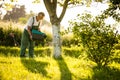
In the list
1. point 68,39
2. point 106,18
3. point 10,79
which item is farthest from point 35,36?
point 68,39

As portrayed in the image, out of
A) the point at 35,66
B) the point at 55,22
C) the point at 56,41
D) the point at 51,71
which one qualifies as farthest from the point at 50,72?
the point at 55,22

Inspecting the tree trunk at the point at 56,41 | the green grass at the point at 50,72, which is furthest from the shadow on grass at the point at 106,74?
the tree trunk at the point at 56,41

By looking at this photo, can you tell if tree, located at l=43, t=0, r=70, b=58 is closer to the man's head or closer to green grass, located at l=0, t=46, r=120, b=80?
the man's head

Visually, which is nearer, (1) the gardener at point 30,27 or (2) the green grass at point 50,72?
(2) the green grass at point 50,72

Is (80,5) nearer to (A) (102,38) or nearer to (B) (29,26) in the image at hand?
(B) (29,26)

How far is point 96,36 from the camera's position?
9211 millimetres

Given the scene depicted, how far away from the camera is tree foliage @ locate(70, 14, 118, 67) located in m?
9.09

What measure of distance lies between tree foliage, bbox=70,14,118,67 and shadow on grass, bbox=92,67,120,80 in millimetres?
400

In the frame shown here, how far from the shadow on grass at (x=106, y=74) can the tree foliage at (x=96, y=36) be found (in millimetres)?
400

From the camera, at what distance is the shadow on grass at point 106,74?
8060 millimetres

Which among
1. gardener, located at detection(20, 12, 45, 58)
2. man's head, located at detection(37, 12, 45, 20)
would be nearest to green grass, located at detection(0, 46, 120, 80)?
gardener, located at detection(20, 12, 45, 58)

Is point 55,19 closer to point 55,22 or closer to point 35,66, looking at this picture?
point 55,22

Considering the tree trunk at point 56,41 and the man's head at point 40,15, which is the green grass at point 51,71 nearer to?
the man's head at point 40,15

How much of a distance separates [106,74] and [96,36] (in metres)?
1.39
